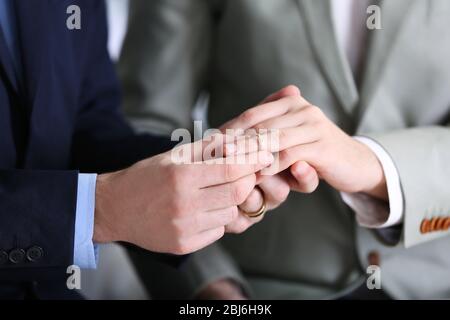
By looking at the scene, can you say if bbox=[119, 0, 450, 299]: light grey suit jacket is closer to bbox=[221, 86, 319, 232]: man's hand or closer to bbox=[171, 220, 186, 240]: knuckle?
bbox=[221, 86, 319, 232]: man's hand

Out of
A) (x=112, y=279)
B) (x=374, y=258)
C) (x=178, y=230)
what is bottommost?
(x=112, y=279)

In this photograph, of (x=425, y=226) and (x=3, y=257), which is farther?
(x=425, y=226)

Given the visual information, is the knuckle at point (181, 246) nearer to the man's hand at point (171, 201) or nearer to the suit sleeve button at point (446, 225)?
the man's hand at point (171, 201)

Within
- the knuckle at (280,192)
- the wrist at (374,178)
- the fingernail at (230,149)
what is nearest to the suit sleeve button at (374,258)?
the wrist at (374,178)

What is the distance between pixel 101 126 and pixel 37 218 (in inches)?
9.5

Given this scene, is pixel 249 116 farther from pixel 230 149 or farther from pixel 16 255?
pixel 16 255

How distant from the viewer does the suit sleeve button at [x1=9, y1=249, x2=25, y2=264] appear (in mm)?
649

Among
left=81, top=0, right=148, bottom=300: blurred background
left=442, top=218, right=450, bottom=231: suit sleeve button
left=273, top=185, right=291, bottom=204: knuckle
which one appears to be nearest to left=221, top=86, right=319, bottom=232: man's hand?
left=273, top=185, right=291, bottom=204: knuckle

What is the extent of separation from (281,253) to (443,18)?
37cm

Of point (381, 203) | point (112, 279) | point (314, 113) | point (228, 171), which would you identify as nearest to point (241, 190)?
point (228, 171)

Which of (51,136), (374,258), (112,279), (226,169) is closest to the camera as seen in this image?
(226,169)

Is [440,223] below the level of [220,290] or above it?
above

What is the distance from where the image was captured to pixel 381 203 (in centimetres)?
80

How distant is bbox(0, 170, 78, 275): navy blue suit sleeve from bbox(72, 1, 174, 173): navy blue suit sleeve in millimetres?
171
